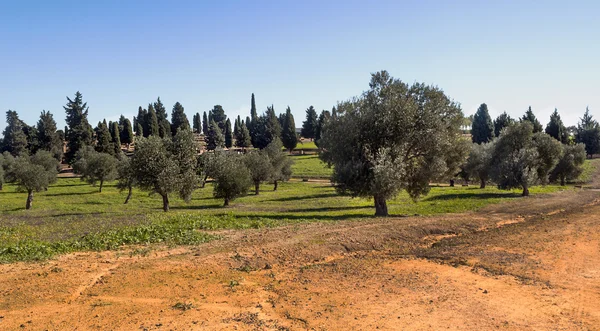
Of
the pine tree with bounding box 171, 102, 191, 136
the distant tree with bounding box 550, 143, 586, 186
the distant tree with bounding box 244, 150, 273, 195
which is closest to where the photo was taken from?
the distant tree with bounding box 244, 150, 273, 195

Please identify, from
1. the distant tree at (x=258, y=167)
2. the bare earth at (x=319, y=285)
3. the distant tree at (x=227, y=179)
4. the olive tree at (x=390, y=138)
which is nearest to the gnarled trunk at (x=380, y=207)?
the olive tree at (x=390, y=138)

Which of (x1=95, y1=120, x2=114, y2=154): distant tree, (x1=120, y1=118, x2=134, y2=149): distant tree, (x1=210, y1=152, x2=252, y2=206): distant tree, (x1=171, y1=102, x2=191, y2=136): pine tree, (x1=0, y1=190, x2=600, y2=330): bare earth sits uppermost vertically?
(x1=171, y1=102, x2=191, y2=136): pine tree

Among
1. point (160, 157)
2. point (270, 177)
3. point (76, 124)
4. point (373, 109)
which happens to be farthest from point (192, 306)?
point (76, 124)

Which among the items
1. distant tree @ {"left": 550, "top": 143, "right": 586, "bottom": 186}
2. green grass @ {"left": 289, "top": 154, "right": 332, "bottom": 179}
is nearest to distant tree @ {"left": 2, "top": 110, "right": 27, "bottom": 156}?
green grass @ {"left": 289, "top": 154, "right": 332, "bottom": 179}

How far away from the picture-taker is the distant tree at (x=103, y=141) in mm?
104125

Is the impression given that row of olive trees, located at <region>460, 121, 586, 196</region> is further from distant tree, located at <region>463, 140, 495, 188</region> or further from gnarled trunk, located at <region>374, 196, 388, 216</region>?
gnarled trunk, located at <region>374, 196, 388, 216</region>

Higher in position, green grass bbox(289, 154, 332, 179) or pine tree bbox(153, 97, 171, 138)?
pine tree bbox(153, 97, 171, 138)

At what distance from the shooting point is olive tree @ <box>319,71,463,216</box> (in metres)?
32.2

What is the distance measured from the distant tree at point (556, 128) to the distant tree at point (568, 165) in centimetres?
3381

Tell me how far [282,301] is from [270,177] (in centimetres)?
5821

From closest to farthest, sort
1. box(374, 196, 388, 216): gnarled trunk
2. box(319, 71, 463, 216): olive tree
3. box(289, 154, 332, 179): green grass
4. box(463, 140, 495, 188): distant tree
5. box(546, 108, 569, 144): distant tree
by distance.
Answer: box(319, 71, 463, 216): olive tree < box(374, 196, 388, 216): gnarled trunk < box(463, 140, 495, 188): distant tree < box(289, 154, 332, 179): green grass < box(546, 108, 569, 144): distant tree

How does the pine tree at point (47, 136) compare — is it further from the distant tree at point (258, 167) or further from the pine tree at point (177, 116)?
the distant tree at point (258, 167)

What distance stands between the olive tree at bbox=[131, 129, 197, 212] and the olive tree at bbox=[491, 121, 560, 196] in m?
39.6

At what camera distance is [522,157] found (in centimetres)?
5084
